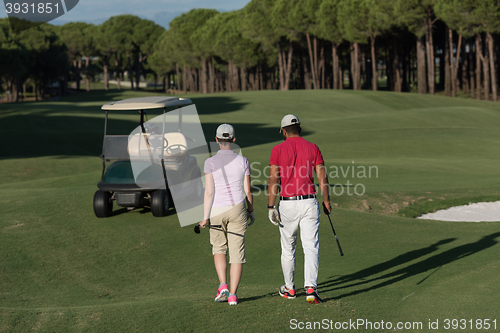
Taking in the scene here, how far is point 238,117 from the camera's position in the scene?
42406 mm

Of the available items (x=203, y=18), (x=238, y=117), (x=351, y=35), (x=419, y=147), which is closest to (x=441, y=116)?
(x=419, y=147)

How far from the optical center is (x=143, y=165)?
10.6m

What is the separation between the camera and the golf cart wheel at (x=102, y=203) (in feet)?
34.9

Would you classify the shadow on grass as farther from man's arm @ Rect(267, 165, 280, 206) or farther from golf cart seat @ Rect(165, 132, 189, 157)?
golf cart seat @ Rect(165, 132, 189, 157)

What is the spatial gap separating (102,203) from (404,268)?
653 centimetres

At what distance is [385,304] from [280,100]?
46.3m

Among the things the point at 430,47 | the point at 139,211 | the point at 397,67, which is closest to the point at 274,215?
the point at 139,211

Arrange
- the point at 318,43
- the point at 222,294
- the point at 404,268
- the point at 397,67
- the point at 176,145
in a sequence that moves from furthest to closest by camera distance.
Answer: the point at 318,43, the point at 397,67, the point at 176,145, the point at 404,268, the point at 222,294

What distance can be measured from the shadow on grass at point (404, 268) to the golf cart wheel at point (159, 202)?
484 centimetres

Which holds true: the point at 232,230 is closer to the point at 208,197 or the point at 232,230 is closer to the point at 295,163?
the point at 208,197

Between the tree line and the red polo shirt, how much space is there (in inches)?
1770

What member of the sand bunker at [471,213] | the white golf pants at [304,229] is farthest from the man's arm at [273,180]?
the sand bunker at [471,213]

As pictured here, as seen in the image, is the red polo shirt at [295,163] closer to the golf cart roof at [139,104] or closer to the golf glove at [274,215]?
the golf glove at [274,215]

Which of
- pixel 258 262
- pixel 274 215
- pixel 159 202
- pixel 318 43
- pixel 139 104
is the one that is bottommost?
pixel 258 262
